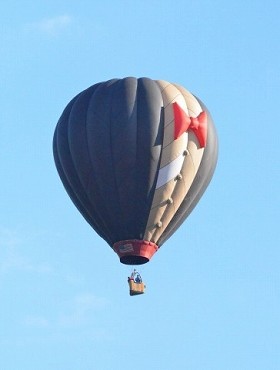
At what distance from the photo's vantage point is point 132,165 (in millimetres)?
88000

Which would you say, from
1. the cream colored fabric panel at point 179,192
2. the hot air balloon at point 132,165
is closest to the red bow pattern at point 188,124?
the hot air balloon at point 132,165

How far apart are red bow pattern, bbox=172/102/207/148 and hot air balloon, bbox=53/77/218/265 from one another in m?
0.03

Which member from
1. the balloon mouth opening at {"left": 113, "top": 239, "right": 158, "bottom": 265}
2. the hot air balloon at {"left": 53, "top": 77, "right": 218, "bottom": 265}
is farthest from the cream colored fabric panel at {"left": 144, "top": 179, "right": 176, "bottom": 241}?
the balloon mouth opening at {"left": 113, "top": 239, "right": 158, "bottom": 265}

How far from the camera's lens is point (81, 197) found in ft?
291

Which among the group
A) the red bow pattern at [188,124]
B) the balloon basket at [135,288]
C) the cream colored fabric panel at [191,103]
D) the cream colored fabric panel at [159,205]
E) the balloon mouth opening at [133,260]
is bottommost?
the balloon basket at [135,288]

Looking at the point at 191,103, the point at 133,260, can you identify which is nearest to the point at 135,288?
the point at 133,260

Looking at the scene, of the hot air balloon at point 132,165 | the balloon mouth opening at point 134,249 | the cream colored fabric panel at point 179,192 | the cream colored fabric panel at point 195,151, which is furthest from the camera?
the cream colored fabric panel at point 195,151

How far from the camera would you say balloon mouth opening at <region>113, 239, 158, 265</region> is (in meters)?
88.2

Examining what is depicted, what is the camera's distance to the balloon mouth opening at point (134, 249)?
88250mm

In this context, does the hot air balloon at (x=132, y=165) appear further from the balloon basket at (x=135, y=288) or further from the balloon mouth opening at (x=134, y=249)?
the balloon basket at (x=135, y=288)

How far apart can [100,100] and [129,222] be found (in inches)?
160

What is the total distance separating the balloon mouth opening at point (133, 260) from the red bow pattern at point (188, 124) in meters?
3.97

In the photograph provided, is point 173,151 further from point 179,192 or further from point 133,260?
point 133,260

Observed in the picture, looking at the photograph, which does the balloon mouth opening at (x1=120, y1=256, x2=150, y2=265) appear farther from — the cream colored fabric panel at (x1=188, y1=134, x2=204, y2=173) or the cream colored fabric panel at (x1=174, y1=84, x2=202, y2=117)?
the cream colored fabric panel at (x1=174, y1=84, x2=202, y2=117)
